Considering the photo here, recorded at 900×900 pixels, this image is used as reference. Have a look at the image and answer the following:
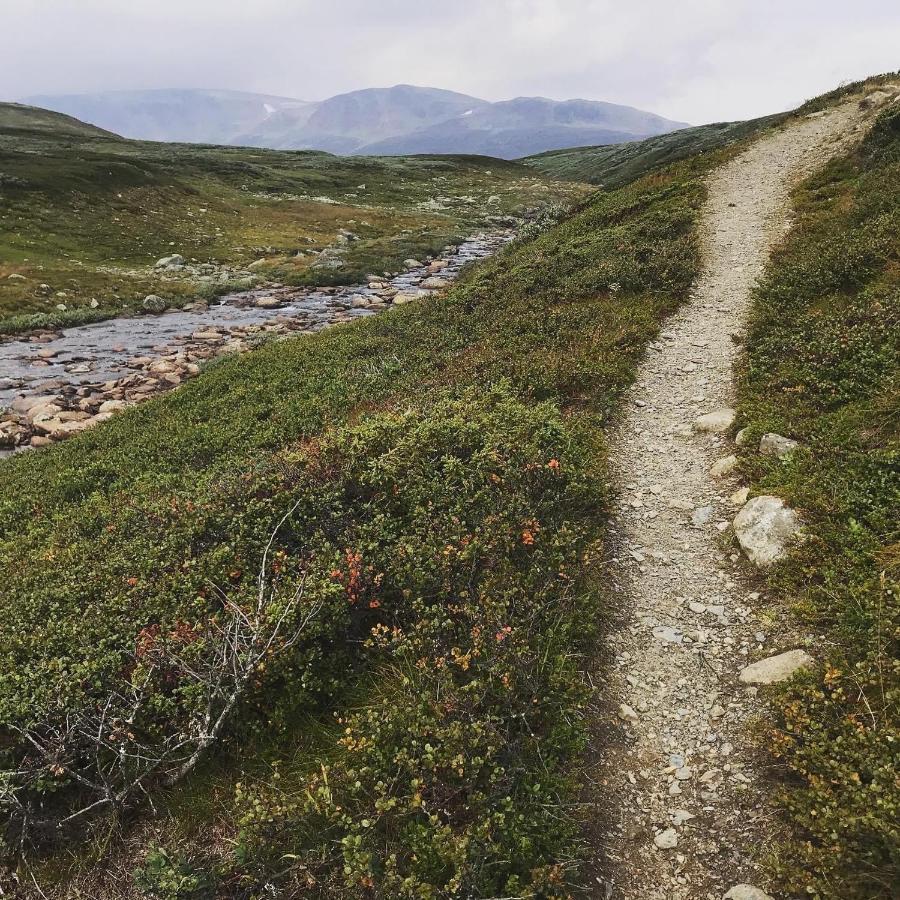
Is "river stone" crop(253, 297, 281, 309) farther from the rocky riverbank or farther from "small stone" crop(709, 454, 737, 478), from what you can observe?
"small stone" crop(709, 454, 737, 478)

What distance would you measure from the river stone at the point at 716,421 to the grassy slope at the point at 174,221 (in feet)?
121

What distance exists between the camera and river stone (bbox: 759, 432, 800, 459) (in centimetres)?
866

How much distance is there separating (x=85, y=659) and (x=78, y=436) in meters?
14.2

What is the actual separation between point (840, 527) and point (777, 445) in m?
2.32

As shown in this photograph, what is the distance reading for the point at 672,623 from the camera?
Answer: 6.72m

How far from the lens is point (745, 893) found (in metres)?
4.15

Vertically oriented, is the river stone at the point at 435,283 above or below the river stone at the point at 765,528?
above

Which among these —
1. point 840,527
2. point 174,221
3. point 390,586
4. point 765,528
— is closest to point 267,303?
point 174,221

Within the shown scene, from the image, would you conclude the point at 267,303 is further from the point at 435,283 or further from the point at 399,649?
the point at 399,649

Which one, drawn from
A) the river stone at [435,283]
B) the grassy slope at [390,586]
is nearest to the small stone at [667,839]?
the grassy slope at [390,586]

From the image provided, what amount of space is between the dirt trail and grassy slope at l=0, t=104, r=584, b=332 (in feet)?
120

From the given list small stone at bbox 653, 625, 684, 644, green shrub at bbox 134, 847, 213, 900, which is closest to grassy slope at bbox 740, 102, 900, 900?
small stone at bbox 653, 625, 684, 644

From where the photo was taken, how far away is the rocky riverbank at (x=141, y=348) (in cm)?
2192

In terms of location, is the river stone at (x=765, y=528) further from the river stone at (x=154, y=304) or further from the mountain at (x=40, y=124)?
the mountain at (x=40, y=124)
